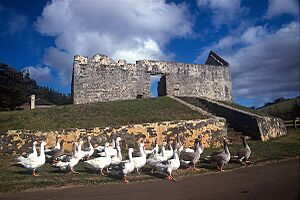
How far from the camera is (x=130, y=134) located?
51.0 feet

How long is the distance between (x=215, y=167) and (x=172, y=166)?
7.00 ft

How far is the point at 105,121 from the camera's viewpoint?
17.1 m

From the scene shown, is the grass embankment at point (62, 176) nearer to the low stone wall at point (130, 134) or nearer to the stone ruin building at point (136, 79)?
the low stone wall at point (130, 134)

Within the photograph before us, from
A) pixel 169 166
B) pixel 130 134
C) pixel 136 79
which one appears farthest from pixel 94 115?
pixel 136 79

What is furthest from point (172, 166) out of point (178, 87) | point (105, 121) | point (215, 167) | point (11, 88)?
point (11, 88)

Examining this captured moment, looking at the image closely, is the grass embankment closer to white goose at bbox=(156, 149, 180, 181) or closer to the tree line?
white goose at bbox=(156, 149, 180, 181)

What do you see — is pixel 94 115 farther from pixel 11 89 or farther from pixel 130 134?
pixel 11 89

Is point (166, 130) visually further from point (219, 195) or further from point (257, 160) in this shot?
point (219, 195)

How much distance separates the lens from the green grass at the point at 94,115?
16.3 metres

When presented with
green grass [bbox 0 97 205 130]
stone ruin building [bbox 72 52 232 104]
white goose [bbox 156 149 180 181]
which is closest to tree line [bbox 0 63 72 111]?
stone ruin building [bbox 72 52 232 104]

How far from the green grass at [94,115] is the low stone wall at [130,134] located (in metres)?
0.76

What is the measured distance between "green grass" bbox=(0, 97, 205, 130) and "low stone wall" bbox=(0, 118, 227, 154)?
758 mm

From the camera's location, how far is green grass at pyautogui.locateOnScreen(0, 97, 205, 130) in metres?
16.3

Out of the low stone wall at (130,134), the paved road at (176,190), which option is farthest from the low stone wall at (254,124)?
the paved road at (176,190)
